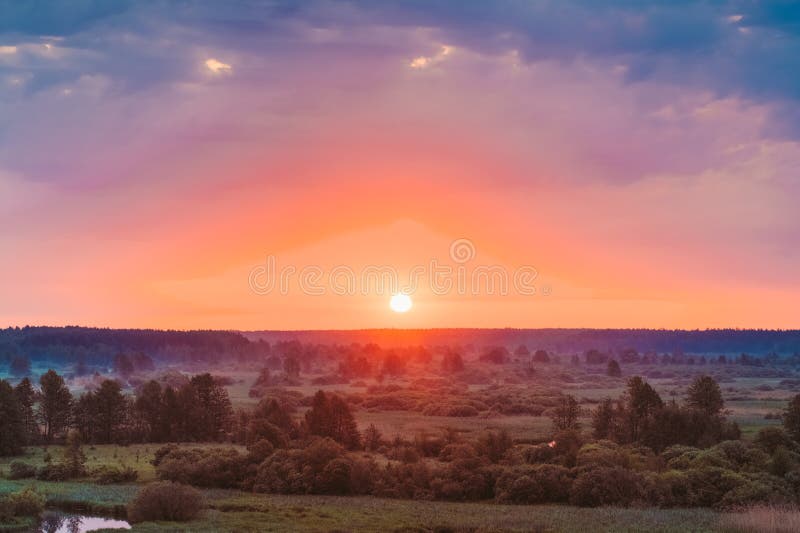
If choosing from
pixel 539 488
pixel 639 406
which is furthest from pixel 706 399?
pixel 539 488

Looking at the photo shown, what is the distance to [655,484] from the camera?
6238cm

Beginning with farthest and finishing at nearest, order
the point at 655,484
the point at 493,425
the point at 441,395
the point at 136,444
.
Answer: the point at 441,395 < the point at 493,425 < the point at 136,444 < the point at 655,484

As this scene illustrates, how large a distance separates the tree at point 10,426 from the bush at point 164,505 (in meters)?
43.3

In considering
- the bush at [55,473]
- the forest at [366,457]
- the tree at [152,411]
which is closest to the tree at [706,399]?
the forest at [366,457]

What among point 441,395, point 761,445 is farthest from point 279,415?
point 441,395

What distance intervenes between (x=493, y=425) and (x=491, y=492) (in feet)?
188

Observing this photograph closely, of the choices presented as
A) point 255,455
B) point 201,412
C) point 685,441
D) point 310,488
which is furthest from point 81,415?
point 685,441

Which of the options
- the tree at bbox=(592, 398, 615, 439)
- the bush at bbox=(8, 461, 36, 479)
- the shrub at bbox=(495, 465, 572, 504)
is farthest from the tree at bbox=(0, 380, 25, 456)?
the tree at bbox=(592, 398, 615, 439)

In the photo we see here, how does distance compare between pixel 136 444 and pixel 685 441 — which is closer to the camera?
pixel 685 441

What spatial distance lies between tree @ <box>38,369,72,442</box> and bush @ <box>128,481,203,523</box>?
54862 millimetres

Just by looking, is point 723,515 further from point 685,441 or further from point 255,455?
point 255,455

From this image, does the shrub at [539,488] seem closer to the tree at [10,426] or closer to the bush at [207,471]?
the bush at [207,471]

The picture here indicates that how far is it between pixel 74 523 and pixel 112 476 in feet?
52.7

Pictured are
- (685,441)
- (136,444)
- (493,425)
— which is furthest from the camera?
(493,425)
